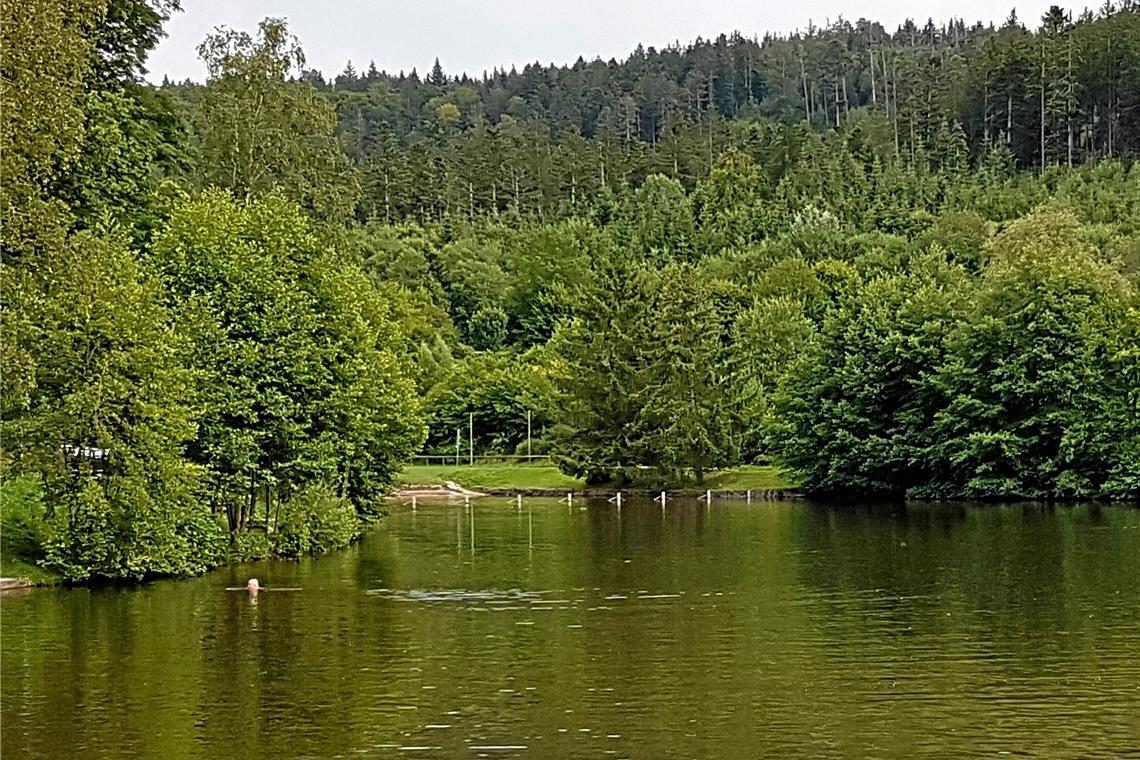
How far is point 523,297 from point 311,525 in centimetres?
8955

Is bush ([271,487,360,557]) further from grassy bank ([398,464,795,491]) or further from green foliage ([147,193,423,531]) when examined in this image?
grassy bank ([398,464,795,491])

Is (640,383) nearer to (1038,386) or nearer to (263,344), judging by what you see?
(1038,386)

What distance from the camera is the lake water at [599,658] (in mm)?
20922

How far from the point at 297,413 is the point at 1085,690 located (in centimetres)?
2805

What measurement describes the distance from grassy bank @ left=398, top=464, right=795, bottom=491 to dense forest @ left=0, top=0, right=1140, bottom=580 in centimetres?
176

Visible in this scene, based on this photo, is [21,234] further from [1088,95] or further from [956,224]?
[1088,95]

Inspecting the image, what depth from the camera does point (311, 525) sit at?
47969 millimetres

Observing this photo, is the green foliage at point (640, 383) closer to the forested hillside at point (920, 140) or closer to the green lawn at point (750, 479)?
the green lawn at point (750, 479)

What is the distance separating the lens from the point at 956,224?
116 m

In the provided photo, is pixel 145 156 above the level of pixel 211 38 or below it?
below

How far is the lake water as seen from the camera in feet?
68.6

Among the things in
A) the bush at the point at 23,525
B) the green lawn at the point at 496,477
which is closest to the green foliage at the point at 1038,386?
the green lawn at the point at 496,477

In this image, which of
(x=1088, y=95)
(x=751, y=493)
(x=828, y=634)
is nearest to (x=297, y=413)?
(x=828, y=634)

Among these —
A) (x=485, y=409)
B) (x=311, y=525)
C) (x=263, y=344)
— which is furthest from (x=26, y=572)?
(x=485, y=409)
